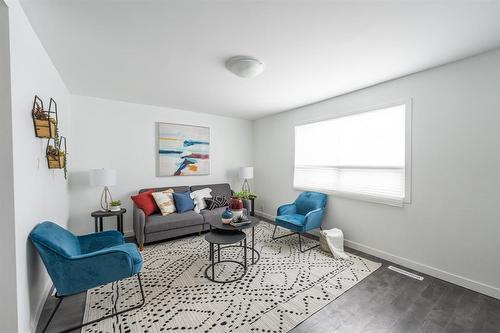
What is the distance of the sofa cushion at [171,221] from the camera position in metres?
3.27

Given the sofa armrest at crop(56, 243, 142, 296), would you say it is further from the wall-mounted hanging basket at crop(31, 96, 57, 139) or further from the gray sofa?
the gray sofa

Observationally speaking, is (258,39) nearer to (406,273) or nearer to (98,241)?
(98,241)

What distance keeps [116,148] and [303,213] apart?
352 cm

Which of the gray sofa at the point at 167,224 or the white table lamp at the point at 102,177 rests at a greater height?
the white table lamp at the point at 102,177

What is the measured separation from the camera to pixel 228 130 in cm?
511

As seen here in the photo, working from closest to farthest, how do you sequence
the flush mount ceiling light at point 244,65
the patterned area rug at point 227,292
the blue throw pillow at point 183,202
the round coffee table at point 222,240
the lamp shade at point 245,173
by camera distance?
1. the patterned area rug at point 227,292
2. the flush mount ceiling light at point 244,65
3. the round coffee table at point 222,240
4. the blue throw pillow at point 183,202
5. the lamp shade at point 245,173

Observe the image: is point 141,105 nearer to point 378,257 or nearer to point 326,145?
point 326,145

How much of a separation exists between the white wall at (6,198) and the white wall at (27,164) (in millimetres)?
28

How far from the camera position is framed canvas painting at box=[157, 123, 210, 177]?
4.19 metres

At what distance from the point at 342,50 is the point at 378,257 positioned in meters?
2.74

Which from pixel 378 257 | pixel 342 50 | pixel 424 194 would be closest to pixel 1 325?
pixel 342 50

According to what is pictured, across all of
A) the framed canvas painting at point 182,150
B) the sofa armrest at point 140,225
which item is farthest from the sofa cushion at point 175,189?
the sofa armrest at point 140,225

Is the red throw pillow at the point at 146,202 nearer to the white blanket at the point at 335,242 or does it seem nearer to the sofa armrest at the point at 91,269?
the sofa armrest at the point at 91,269

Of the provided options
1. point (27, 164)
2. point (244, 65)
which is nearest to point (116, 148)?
point (27, 164)
